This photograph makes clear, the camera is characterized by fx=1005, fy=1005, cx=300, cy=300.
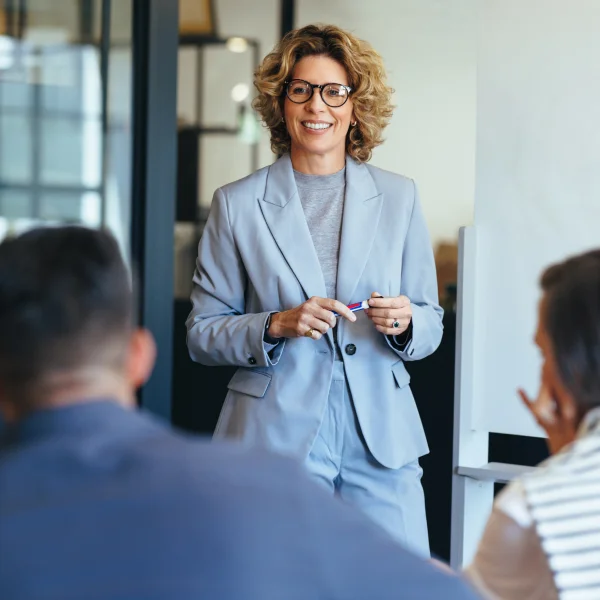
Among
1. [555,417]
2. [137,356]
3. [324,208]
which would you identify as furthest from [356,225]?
[137,356]

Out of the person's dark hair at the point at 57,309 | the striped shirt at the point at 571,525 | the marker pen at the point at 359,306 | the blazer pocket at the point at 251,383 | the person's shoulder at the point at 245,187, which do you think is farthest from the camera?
the person's shoulder at the point at 245,187

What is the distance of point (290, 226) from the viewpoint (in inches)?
102

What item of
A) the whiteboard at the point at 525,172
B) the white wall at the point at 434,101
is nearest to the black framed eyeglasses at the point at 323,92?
the whiteboard at the point at 525,172

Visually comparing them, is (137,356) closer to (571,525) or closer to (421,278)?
(571,525)

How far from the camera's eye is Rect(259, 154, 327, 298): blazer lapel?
2.53m

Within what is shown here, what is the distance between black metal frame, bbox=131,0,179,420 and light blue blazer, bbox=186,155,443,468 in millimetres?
114

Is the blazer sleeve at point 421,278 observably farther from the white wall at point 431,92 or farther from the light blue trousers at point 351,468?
the white wall at point 431,92

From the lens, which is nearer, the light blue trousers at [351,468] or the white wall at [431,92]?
the light blue trousers at [351,468]

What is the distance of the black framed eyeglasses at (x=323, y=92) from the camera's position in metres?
2.57

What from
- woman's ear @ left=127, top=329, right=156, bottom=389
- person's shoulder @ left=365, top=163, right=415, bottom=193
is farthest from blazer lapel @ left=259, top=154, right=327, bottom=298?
woman's ear @ left=127, top=329, right=156, bottom=389

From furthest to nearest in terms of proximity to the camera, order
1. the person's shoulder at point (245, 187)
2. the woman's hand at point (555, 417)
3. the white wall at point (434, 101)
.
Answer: the white wall at point (434, 101), the person's shoulder at point (245, 187), the woman's hand at point (555, 417)

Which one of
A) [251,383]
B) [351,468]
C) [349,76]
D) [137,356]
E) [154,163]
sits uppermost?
[349,76]

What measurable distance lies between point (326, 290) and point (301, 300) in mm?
71

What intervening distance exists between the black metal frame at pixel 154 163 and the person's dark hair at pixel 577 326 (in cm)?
135
